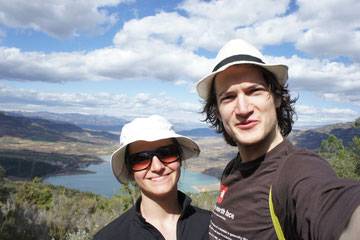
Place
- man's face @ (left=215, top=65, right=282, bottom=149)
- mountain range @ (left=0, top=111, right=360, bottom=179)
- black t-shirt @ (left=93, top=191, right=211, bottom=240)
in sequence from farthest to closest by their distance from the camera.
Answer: mountain range @ (left=0, top=111, right=360, bottom=179)
black t-shirt @ (left=93, top=191, right=211, bottom=240)
man's face @ (left=215, top=65, right=282, bottom=149)

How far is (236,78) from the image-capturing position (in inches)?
70.3

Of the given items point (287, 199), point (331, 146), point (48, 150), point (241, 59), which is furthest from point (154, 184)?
point (48, 150)

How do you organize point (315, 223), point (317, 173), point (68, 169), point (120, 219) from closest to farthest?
1. point (315, 223)
2. point (317, 173)
3. point (120, 219)
4. point (68, 169)

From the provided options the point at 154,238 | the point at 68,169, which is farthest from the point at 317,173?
the point at 68,169

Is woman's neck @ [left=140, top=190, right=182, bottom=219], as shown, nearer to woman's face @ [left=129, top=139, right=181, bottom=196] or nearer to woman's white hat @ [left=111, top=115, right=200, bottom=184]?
woman's face @ [left=129, top=139, right=181, bottom=196]

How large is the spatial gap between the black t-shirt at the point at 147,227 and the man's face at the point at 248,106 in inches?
41.5

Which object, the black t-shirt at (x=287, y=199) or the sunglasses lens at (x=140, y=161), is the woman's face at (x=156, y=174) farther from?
the black t-shirt at (x=287, y=199)

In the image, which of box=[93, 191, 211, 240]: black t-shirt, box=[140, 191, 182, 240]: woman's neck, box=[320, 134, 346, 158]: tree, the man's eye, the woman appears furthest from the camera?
box=[320, 134, 346, 158]: tree

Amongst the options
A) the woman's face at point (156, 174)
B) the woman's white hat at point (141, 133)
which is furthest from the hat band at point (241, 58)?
the woman's face at point (156, 174)

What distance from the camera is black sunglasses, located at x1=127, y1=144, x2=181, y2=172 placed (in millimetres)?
2268

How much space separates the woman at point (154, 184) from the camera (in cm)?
214

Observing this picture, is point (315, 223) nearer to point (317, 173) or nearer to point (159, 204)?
point (317, 173)

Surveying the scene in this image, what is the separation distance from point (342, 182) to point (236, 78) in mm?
990

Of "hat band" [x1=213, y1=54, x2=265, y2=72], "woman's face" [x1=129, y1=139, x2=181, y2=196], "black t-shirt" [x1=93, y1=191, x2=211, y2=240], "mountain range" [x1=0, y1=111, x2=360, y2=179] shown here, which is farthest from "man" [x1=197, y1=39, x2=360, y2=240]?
"mountain range" [x1=0, y1=111, x2=360, y2=179]
